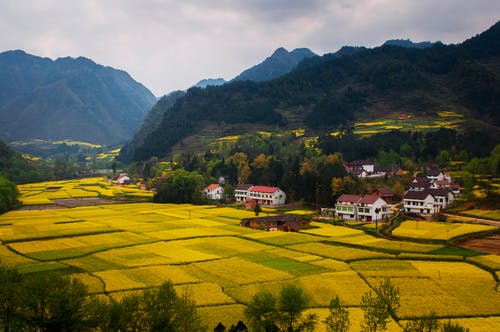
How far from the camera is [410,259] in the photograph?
42781 mm

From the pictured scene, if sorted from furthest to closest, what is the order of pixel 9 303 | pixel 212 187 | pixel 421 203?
1. pixel 212 187
2. pixel 421 203
3. pixel 9 303

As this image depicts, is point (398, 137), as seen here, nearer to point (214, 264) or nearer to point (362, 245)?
point (362, 245)

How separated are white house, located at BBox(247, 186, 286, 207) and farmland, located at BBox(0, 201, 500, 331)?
73.8 feet

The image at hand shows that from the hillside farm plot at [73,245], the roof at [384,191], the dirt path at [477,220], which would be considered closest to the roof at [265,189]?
the roof at [384,191]

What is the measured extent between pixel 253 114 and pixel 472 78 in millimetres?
91979

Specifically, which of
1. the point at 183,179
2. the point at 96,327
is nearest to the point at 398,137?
the point at 183,179

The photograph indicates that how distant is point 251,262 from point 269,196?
46.9 m

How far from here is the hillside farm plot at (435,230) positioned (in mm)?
51406

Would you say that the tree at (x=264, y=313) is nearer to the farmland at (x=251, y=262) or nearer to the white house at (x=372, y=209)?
the farmland at (x=251, y=262)

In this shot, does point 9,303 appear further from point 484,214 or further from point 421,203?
point 484,214

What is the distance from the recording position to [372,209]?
6681 cm

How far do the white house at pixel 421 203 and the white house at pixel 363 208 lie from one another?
406 centimetres

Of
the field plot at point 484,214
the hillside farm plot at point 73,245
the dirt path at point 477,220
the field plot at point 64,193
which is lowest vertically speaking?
the hillside farm plot at point 73,245

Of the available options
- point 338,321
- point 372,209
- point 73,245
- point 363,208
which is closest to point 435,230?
point 372,209
